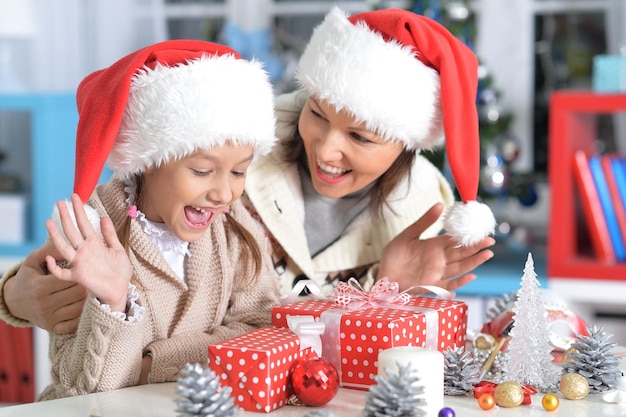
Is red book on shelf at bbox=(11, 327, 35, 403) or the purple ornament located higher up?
the purple ornament

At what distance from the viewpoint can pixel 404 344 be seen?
1.20 metres

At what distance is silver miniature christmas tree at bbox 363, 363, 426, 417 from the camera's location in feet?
3.33

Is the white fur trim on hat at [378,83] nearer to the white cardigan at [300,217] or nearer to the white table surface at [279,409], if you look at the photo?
the white cardigan at [300,217]

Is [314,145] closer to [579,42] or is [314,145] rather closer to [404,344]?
[404,344]

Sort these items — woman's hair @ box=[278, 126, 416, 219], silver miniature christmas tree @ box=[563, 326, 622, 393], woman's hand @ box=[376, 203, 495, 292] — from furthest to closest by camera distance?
woman's hair @ box=[278, 126, 416, 219] → woman's hand @ box=[376, 203, 495, 292] → silver miniature christmas tree @ box=[563, 326, 622, 393]

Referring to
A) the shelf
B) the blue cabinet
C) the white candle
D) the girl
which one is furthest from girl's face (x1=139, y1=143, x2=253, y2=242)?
the blue cabinet

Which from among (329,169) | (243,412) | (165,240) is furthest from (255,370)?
(329,169)

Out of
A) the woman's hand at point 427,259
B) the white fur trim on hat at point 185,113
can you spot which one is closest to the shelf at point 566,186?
the woman's hand at point 427,259

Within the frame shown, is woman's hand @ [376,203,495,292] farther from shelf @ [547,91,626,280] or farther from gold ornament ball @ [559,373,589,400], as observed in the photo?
shelf @ [547,91,626,280]

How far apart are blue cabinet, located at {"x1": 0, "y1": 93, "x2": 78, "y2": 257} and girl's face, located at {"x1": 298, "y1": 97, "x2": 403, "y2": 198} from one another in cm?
134

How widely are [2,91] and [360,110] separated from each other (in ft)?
5.80

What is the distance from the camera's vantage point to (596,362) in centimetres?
123

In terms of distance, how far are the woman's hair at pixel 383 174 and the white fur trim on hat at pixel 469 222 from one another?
20 cm

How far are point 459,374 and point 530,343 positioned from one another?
12cm
